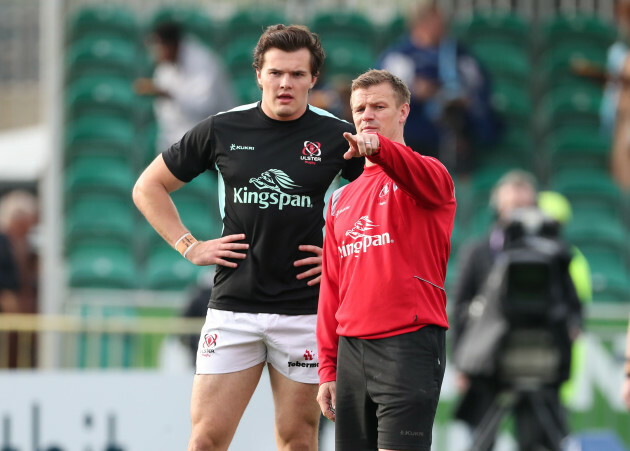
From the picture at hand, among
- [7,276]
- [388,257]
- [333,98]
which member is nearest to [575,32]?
[333,98]

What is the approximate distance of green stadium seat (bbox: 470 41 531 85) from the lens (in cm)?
1243

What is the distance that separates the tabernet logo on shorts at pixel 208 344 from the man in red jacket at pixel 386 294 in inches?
19.4

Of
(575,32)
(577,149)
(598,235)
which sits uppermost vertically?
(575,32)

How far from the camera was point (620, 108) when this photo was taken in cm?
1109

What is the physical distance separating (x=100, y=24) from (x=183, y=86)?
2684 mm

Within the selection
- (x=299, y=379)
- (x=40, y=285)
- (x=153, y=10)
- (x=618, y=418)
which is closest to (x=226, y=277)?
(x=299, y=379)

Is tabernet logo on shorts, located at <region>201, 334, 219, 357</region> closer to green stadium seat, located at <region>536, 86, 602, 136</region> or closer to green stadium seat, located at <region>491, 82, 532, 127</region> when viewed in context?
green stadium seat, located at <region>491, 82, 532, 127</region>

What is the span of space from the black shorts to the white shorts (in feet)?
1.15

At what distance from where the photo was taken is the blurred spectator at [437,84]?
35.8 ft

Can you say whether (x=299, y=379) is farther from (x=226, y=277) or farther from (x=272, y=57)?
(x=272, y=57)

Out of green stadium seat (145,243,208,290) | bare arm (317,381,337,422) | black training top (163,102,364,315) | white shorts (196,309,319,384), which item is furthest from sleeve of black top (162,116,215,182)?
green stadium seat (145,243,208,290)

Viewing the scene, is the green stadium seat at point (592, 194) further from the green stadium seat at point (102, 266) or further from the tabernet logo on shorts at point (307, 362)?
the tabernet logo on shorts at point (307, 362)

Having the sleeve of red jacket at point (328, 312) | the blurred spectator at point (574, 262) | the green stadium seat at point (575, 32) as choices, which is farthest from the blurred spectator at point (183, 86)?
the sleeve of red jacket at point (328, 312)

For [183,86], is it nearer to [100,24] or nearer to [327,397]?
[100,24]
